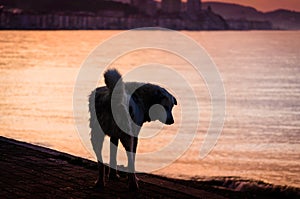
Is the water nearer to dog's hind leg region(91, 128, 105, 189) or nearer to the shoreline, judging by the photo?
the shoreline

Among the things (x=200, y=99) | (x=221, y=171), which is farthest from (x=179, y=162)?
(x=200, y=99)

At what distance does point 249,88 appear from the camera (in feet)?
179

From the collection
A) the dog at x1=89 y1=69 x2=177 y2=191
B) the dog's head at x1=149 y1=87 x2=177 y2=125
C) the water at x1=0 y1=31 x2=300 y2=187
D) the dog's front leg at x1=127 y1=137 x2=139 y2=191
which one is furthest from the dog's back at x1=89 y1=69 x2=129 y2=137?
the water at x1=0 y1=31 x2=300 y2=187

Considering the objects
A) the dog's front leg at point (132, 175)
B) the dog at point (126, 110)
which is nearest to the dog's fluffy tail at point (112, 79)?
the dog at point (126, 110)

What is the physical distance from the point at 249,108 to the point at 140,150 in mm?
17289

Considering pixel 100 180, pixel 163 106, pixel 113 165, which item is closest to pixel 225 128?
pixel 113 165

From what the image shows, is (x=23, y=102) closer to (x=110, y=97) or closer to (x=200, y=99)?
(x=200, y=99)

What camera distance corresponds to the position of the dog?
344 inches

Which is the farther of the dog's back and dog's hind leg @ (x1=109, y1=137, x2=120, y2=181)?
dog's hind leg @ (x1=109, y1=137, x2=120, y2=181)

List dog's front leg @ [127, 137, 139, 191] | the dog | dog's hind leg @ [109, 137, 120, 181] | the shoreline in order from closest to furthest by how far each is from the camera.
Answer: the dog
dog's front leg @ [127, 137, 139, 191]
the shoreline
dog's hind leg @ [109, 137, 120, 181]

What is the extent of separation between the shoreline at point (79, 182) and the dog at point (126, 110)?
0.36 m

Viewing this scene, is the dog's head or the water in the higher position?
the dog's head

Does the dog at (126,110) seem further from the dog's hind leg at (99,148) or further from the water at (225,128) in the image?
the water at (225,128)

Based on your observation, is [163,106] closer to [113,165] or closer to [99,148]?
[99,148]
